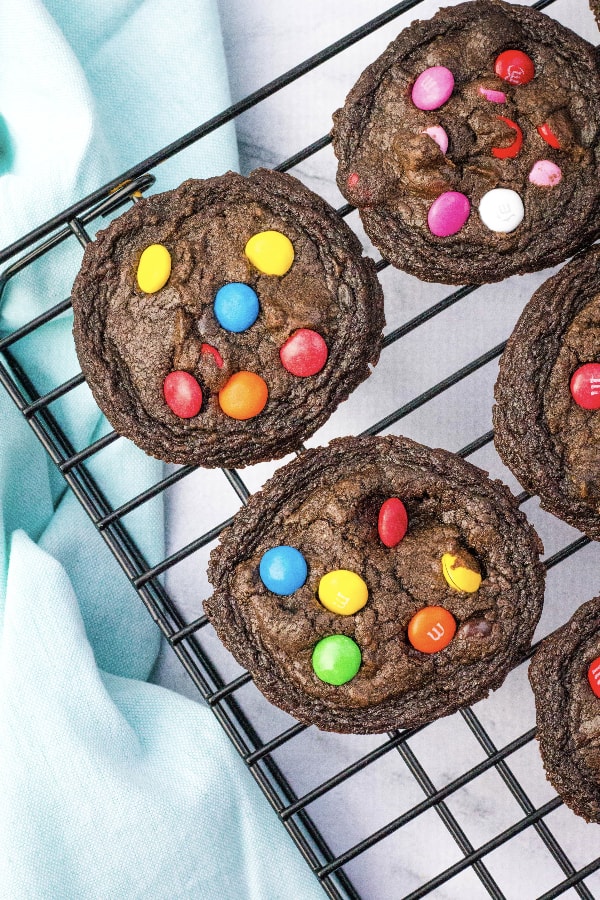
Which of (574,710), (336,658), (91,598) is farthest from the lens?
(91,598)

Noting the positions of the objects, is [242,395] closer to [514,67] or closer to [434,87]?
[434,87]

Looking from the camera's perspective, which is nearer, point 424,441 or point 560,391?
point 560,391

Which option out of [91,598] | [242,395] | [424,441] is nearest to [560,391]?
[424,441]

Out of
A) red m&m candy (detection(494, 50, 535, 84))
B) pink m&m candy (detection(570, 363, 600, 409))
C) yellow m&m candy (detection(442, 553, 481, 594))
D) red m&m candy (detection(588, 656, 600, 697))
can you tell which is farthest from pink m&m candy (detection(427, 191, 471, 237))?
red m&m candy (detection(588, 656, 600, 697))

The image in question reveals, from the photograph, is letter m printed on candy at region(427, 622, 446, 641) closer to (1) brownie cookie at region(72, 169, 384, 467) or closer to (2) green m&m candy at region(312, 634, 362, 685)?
(2) green m&m candy at region(312, 634, 362, 685)

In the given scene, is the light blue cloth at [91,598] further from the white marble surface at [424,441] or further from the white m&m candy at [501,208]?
the white m&m candy at [501,208]

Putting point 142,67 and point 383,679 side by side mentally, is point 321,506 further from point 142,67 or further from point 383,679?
point 142,67
